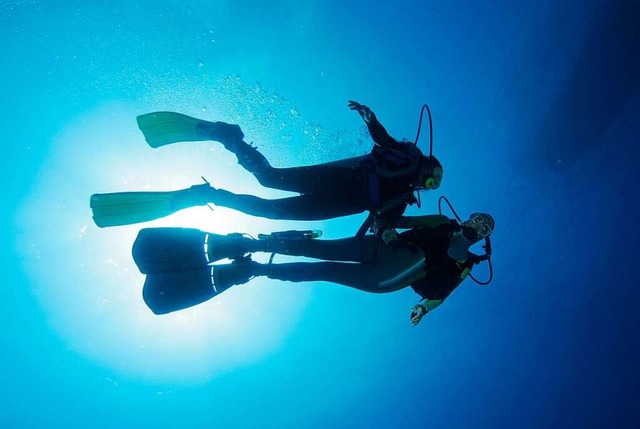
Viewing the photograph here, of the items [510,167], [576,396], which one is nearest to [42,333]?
[510,167]

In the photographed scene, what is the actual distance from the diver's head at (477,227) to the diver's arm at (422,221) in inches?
10.8

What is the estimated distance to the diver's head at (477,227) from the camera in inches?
133

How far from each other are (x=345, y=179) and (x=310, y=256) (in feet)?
2.96

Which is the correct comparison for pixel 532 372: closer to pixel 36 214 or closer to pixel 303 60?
pixel 303 60

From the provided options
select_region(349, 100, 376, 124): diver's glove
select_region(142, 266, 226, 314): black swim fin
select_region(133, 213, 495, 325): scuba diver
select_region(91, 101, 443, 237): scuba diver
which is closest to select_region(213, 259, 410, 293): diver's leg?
select_region(133, 213, 495, 325): scuba diver

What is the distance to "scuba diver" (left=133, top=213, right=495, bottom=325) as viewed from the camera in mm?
3188

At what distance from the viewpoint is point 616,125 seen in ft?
55.2

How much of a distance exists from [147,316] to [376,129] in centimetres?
1920

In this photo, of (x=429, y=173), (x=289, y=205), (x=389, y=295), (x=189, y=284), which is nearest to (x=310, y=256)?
(x=289, y=205)

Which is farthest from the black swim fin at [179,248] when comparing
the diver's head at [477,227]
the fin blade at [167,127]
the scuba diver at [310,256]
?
the diver's head at [477,227]

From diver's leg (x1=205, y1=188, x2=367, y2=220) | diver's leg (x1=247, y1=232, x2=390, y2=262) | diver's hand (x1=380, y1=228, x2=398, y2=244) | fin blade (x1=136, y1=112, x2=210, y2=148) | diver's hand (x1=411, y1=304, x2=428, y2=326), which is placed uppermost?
fin blade (x1=136, y1=112, x2=210, y2=148)

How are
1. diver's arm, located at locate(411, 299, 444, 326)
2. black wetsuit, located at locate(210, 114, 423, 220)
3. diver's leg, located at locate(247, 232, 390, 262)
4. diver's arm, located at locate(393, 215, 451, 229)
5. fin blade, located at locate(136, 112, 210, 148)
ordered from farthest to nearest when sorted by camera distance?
diver's arm, located at locate(411, 299, 444, 326) → fin blade, located at locate(136, 112, 210, 148) → diver's arm, located at locate(393, 215, 451, 229) → black wetsuit, located at locate(210, 114, 423, 220) → diver's leg, located at locate(247, 232, 390, 262)

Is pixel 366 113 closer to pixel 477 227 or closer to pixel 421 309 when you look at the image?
pixel 477 227

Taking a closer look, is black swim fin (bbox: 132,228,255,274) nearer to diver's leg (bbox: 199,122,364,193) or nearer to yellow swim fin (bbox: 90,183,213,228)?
yellow swim fin (bbox: 90,183,213,228)
